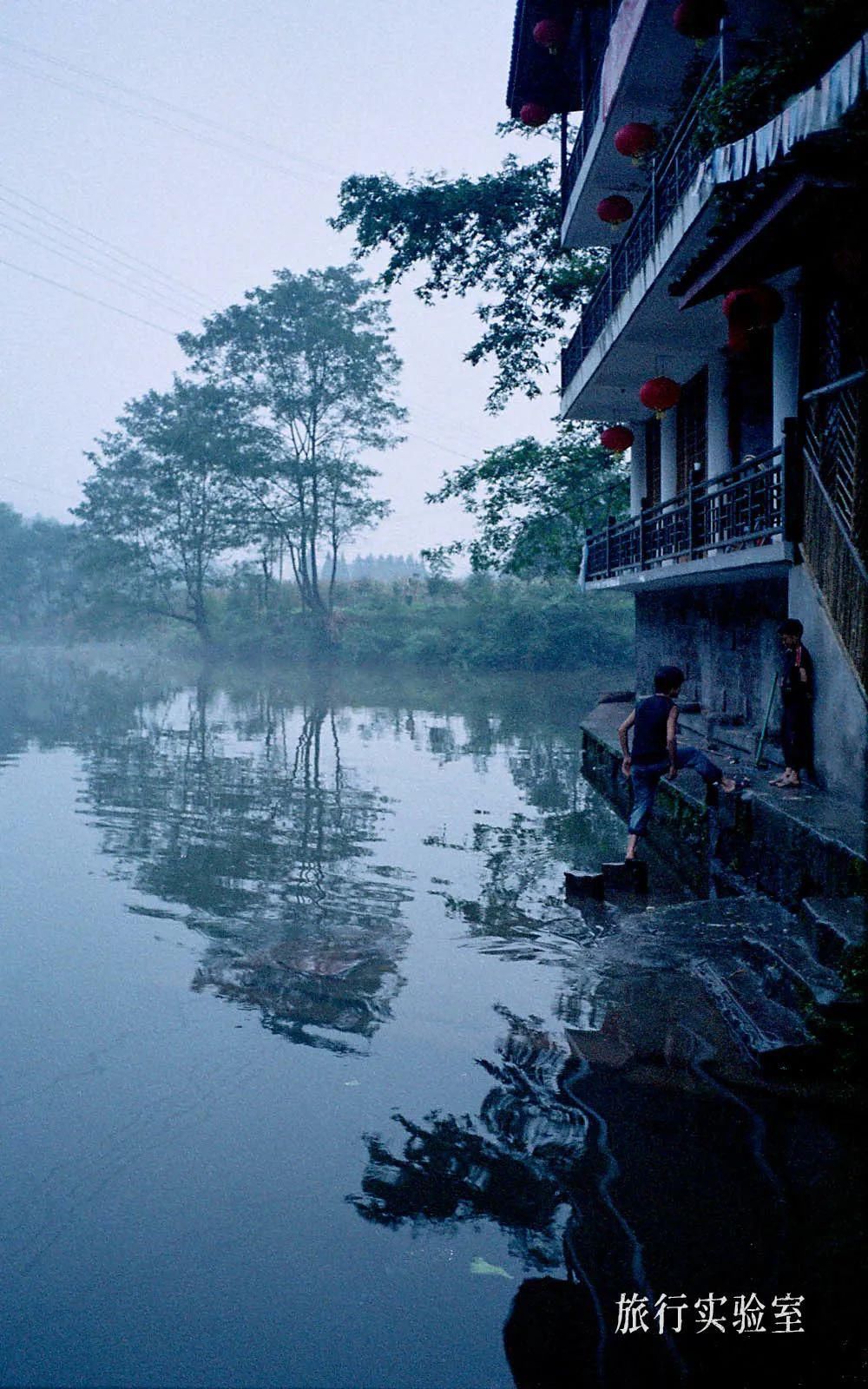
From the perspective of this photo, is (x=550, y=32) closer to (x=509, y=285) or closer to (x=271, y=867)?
(x=509, y=285)

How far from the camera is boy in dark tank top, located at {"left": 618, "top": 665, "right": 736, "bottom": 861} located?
10.2m

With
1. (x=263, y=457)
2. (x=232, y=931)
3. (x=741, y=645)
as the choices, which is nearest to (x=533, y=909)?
(x=232, y=931)

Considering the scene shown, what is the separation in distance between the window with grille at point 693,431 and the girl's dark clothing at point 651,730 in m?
7.70

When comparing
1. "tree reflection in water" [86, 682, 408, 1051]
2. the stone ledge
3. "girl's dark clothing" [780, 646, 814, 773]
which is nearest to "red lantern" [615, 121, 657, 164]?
"girl's dark clothing" [780, 646, 814, 773]

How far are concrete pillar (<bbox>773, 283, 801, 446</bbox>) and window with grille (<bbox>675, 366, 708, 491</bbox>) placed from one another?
368 cm

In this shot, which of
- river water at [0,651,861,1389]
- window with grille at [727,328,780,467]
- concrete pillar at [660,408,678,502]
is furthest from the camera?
concrete pillar at [660,408,678,502]

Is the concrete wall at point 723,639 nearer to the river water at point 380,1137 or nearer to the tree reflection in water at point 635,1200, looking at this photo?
the river water at point 380,1137

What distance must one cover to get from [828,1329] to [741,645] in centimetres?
1257

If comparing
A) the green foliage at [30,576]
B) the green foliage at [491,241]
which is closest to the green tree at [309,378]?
the green foliage at [491,241]

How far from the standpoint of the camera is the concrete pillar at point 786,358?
12.7 m

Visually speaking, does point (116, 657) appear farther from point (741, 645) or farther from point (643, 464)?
point (741, 645)

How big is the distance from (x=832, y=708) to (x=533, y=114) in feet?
57.6

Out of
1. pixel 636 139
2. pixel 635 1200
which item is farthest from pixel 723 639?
pixel 635 1200

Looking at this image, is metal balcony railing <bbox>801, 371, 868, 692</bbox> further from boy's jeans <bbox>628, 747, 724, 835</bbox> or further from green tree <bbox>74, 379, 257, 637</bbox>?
green tree <bbox>74, 379, 257, 637</bbox>
